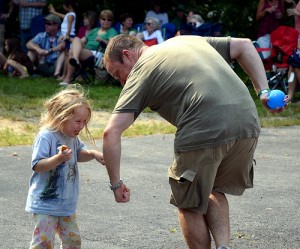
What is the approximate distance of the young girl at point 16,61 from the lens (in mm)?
17719

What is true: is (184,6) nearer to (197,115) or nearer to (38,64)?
(38,64)

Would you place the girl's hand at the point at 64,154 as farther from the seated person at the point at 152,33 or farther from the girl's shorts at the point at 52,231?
the seated person at the point at 152,33

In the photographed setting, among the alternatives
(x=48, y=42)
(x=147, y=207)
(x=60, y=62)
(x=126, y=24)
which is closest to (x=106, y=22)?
(x=126, y=24)

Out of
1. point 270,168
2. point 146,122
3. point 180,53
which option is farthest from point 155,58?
point 146,122

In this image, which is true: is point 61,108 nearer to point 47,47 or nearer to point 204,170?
point 204,170

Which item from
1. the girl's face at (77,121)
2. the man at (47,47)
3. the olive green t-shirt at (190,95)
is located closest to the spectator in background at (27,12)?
the man at (47,47)

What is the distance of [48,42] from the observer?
18.3 m

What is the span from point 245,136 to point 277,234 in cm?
163

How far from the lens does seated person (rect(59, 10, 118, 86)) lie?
1695 centimetres

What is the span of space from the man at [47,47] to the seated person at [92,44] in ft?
2.13

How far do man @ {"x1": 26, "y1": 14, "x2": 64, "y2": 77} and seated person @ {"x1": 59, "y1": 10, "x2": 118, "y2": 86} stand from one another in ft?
2.13

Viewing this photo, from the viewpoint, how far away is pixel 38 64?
18.5 metres

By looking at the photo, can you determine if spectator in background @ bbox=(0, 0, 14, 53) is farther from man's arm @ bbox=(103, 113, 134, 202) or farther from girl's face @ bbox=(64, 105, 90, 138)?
man's arm @ bbox=(103, 113, 134, 202)

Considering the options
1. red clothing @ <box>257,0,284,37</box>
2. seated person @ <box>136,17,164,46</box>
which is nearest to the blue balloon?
seated person @ <box>136,17,164,46</box>
